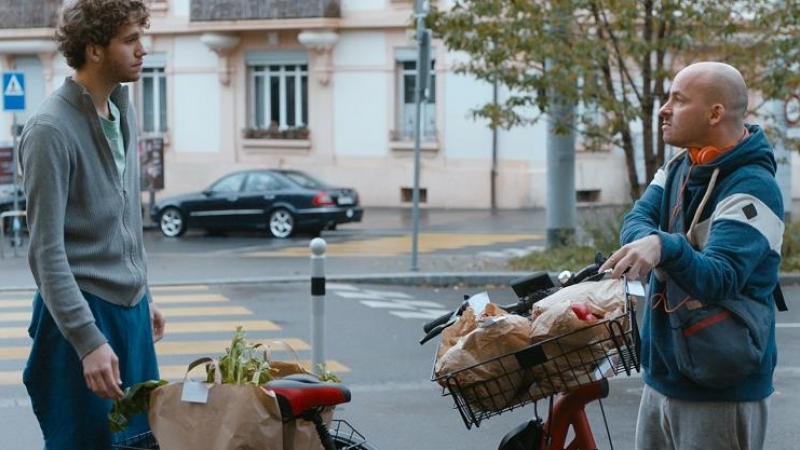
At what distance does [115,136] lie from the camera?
3994mm

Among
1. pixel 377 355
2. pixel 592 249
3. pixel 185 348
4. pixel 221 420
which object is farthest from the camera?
pixel 592 249

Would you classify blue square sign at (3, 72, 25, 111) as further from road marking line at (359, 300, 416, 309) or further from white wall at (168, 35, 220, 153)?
white wall at (168, 35, 220, 153)

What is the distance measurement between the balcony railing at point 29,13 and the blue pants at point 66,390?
103 ft

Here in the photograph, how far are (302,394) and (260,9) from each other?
2877 cm

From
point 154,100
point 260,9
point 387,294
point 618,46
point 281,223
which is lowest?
point 281,223

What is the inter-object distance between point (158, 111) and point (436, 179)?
7.54 meters

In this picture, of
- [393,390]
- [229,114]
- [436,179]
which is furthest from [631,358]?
[229,114]

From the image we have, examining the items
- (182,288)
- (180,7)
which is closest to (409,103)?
(180,7)

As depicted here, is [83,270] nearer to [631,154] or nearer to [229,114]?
[631,154]

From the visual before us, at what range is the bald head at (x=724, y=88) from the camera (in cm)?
370

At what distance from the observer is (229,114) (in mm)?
32688

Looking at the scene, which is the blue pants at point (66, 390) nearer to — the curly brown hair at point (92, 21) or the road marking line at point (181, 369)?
the curly brown hair at point (92, 21)

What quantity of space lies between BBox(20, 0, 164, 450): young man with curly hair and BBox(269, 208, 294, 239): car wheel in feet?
67.4

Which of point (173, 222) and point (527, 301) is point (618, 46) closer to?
point (173, 222)
